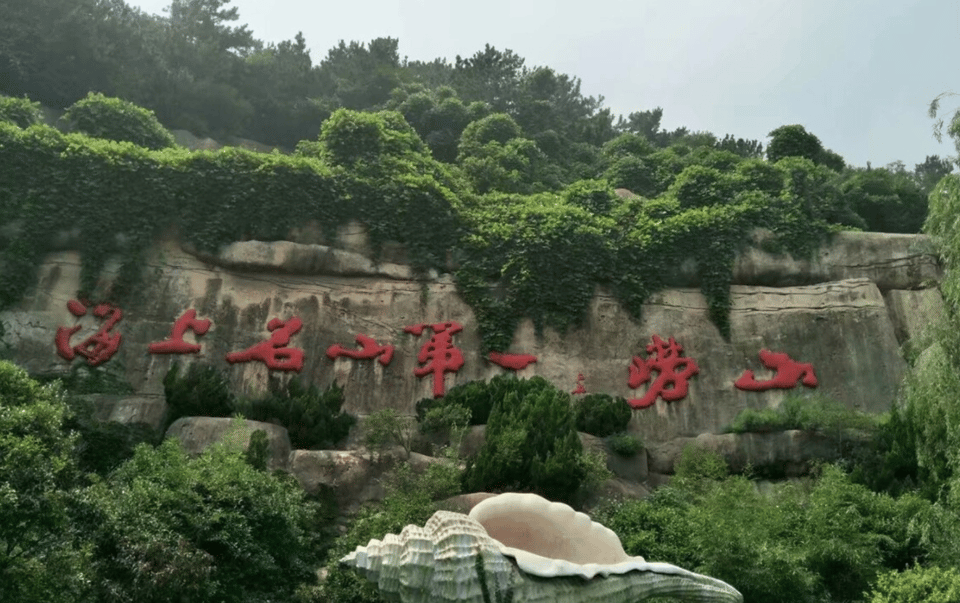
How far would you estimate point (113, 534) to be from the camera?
8.14 meters

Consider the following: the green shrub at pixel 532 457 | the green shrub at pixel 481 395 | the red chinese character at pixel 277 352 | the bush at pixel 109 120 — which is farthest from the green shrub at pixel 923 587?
the bush at pixel 109 120

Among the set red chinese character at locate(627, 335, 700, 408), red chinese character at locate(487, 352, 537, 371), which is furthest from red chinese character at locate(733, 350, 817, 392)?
red chinese character at locate(487, 352, 537, 371)

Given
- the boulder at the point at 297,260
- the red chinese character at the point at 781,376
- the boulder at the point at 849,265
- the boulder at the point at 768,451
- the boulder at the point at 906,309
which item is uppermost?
the boulder at the point at 849,265

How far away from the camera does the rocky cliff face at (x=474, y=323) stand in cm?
1407

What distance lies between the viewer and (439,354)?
47.3 ft

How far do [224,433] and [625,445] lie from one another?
4836 mm

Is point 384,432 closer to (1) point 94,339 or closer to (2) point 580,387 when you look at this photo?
(2) point 580,387

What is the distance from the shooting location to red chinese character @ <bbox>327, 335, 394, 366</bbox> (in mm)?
14281

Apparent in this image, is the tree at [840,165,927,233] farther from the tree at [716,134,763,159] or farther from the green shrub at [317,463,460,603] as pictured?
the green shrub at [317,463,460,603]

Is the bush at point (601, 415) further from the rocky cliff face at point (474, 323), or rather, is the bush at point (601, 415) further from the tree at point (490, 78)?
the tree at point (490, 78)

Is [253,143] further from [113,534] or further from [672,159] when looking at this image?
[113,534]

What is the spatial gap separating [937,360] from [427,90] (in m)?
18.5

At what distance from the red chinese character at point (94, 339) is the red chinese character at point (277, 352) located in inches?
62.4

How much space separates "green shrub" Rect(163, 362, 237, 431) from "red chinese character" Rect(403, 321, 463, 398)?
2.75 m
